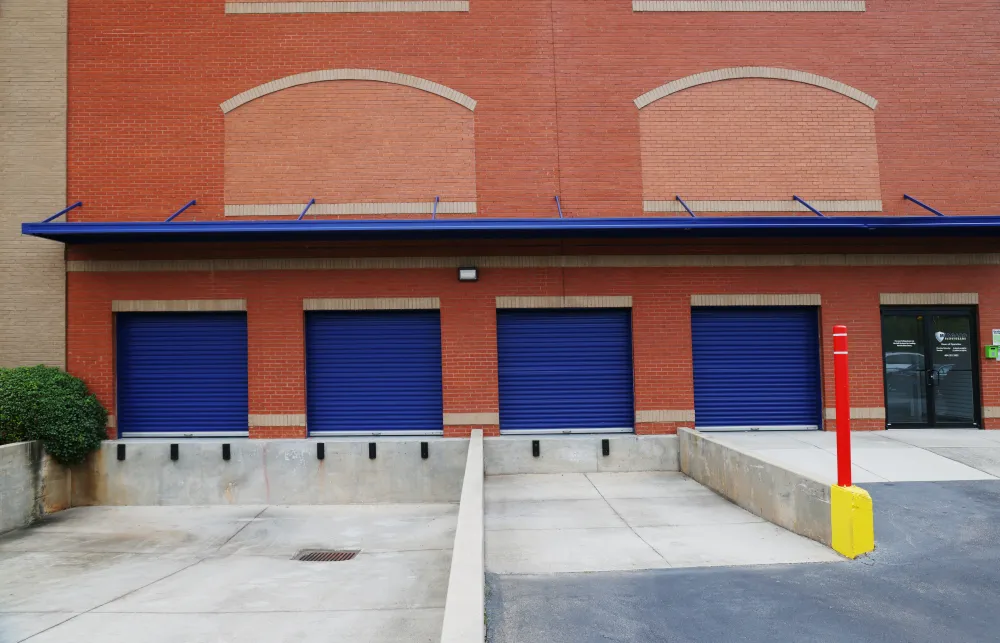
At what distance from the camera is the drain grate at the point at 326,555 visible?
8.14 meters

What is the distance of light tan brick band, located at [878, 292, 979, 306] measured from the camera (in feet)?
40.2

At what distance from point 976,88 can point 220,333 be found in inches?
665

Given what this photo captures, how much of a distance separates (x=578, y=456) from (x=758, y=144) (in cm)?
754

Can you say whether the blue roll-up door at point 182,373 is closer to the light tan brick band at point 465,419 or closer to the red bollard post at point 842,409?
the light tan brick band at point 465,419

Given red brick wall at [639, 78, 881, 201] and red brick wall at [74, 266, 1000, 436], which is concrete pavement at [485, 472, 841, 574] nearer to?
red brick wall at [74, 266, 1000, 436]

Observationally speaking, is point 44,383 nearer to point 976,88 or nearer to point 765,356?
point 765,356

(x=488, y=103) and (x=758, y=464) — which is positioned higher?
(x=488, y=103)

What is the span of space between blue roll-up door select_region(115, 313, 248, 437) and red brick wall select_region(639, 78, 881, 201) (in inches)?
367

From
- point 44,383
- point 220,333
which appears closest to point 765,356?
point 220,333

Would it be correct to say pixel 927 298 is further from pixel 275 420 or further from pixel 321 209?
pixel 275 420

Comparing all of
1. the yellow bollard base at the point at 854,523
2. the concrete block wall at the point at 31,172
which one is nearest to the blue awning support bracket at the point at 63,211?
the concrete block wall at the point at 31,172

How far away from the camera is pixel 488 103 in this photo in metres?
12.3

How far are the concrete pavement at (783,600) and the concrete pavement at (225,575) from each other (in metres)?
1.37

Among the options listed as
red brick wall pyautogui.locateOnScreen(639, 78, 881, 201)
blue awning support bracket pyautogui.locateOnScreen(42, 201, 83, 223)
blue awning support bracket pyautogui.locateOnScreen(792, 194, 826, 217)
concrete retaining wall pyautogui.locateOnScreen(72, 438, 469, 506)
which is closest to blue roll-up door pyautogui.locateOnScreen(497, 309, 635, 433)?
concrete retaining wall pyautogui.locateOnScreen(72, 438, 469, 506)
